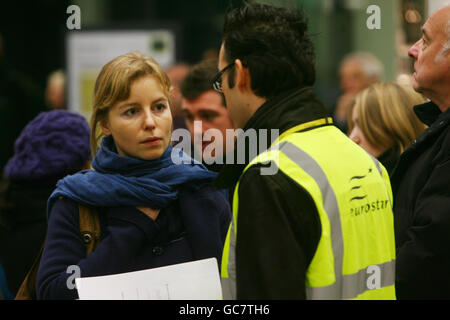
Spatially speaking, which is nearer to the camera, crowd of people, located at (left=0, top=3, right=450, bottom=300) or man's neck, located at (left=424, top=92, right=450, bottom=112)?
crowd of people, located at (left=0, top=3, right=450, bottom=300)

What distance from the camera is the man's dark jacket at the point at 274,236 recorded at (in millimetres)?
2105

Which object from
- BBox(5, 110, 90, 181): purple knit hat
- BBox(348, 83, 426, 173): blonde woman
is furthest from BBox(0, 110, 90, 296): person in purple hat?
BBox(348, 83, 426, 173): blonde woman

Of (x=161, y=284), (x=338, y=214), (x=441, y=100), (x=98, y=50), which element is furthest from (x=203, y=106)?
(x=98, y=50)

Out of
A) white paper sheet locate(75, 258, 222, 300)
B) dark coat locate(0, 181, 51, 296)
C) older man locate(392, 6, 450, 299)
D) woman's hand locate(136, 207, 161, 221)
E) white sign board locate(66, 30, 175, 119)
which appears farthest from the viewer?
white sign board locate(66, 30, 175, 119)

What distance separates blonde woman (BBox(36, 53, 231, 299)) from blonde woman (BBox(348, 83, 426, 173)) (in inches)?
63.1

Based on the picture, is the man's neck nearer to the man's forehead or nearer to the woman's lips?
the man's forehead

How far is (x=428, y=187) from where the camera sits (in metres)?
2.93

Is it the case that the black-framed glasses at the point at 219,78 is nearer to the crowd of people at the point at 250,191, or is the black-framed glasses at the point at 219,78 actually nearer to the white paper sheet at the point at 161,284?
the crowd of people at the point at 250,191

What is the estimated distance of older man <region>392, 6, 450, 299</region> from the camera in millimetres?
2861

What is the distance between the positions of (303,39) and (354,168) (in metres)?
0.51

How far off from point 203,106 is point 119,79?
1620 mm

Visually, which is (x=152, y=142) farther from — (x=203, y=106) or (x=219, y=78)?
(x=203, y=106)
